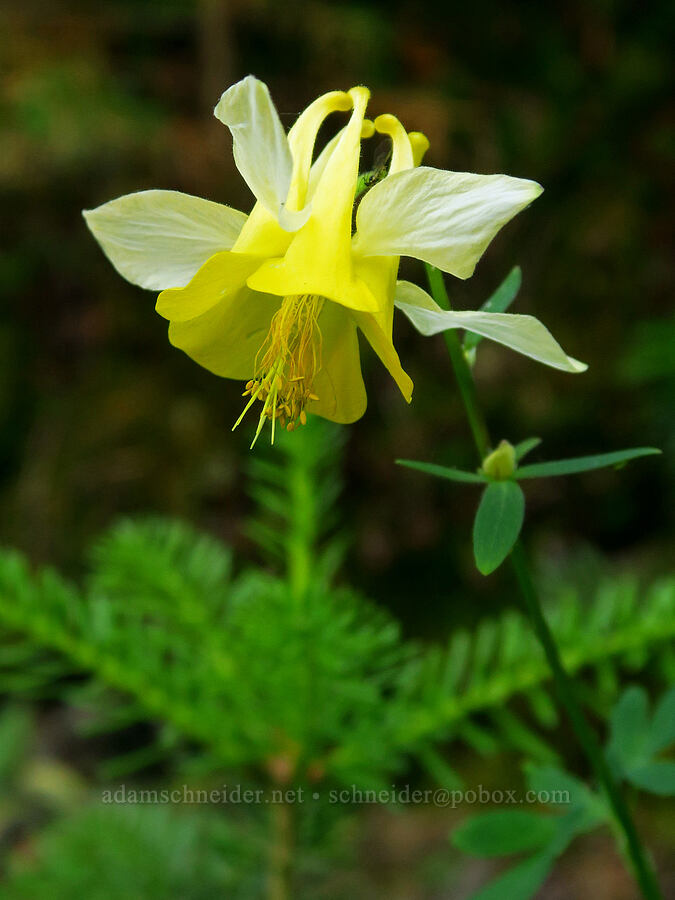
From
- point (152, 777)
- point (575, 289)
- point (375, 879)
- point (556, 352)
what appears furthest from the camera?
point (575, 289)

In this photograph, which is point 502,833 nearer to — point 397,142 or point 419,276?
point 397,142

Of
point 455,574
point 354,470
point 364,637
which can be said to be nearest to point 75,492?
point 354,470

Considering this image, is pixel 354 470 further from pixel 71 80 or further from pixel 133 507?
pixel 71 80

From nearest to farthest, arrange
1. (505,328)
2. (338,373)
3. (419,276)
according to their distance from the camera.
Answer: (505,328)
(338,373)
(419,276)

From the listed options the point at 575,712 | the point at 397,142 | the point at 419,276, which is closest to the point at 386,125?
the point at 397,142

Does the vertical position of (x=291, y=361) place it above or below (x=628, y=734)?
above
